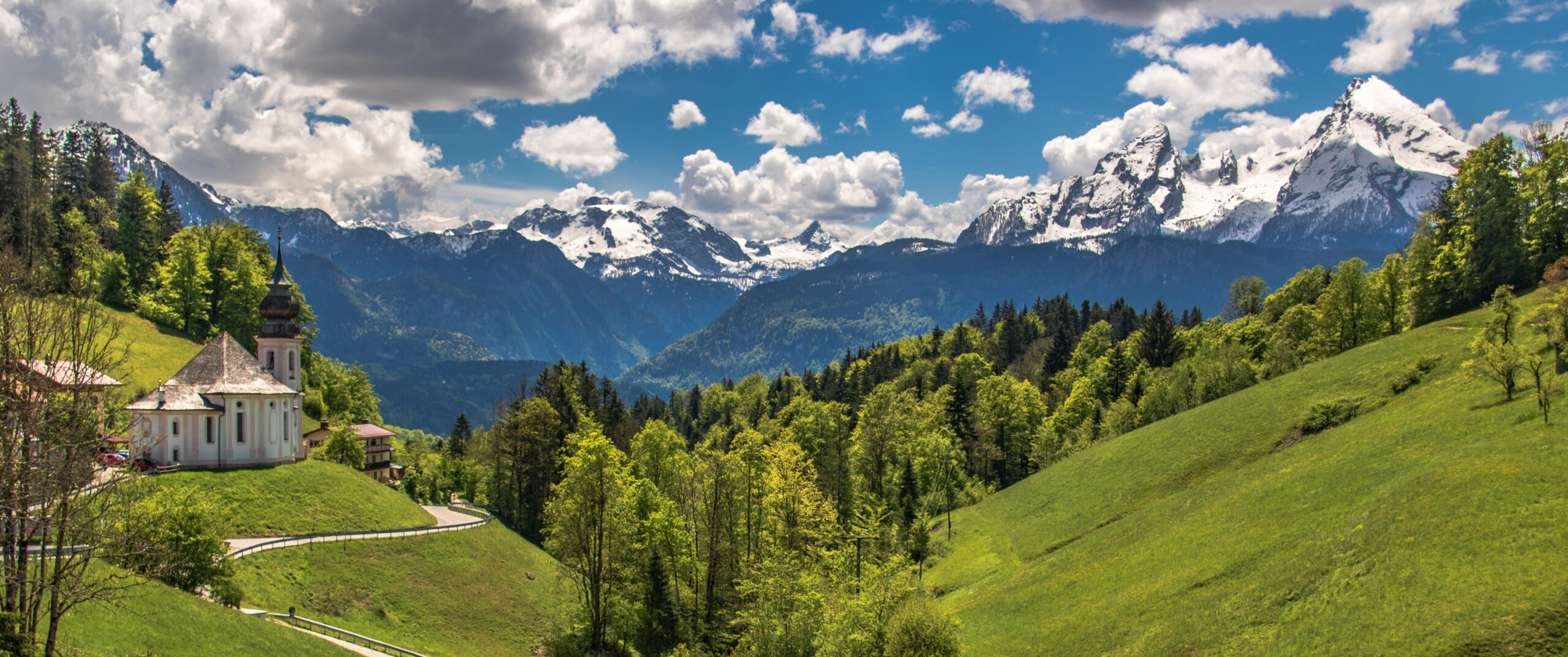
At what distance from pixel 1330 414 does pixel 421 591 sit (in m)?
53.9

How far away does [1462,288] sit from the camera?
62.3m

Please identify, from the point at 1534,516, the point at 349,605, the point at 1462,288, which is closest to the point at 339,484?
the point at 349,605

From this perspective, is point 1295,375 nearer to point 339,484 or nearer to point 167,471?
point 339,484

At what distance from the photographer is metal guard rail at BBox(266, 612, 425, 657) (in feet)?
121

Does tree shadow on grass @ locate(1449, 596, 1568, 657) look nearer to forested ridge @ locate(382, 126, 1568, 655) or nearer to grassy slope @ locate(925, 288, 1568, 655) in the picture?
grassy slope @ locate(925, 288, 1568, 655)

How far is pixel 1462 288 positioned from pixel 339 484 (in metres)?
83.0

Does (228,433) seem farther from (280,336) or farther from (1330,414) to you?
(1330,414)

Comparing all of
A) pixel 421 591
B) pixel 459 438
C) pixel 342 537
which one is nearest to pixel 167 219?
pixel 459 438

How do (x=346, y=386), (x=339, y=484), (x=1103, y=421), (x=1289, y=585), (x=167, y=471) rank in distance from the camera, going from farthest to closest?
(x=346, y=386) < (x=1103, y=421) < (x=339, y=484) < (x=167, y=471) < (x=1289, y=585)

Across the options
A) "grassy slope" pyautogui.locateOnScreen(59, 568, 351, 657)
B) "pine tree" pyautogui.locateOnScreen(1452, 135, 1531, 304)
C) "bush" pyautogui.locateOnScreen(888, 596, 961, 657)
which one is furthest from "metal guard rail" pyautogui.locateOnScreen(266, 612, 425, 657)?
"pine tree" pyautogui.locateOnScreen(1452, 135, 1531, 304)

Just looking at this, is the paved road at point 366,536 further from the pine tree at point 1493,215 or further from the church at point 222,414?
the pine tree at point 1493,215

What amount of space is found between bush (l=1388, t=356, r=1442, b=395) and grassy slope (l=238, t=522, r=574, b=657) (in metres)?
51.9

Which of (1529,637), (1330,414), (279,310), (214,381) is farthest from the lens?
(279,310)

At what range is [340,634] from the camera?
37.7 meters
